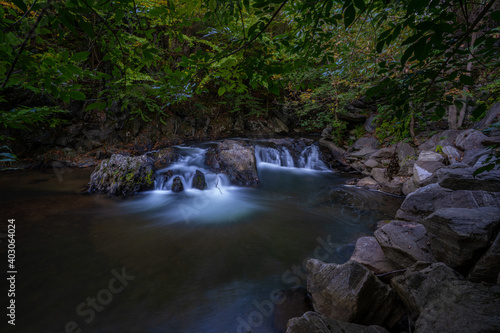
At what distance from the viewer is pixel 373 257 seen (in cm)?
329

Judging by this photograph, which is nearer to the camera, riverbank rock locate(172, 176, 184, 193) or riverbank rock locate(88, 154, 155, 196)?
riverbank rock locate(88, 154, 155, 196)

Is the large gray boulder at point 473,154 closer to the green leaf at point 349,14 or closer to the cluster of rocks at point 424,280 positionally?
the cluster of rocks at point 424,280

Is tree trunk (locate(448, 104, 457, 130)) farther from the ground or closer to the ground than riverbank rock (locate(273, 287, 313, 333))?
farther from the ground

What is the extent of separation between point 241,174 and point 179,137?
7.22m

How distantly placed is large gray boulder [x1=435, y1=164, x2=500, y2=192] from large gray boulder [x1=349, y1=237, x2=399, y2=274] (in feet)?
5.92

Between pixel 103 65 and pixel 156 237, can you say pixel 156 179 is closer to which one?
pixel 156 237

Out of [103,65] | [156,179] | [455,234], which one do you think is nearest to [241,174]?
[156,179]

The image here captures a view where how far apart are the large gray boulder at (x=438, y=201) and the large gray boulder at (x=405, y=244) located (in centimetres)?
56

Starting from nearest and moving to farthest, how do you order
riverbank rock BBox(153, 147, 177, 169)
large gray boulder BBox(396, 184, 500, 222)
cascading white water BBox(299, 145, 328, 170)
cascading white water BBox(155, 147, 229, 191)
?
large gray boulder BBox(396, 184, 500, 222)
cascading white water BBox(155, 147, 229, 191)
riverbank rock BBox(153, 147, 177, 169)
cascading white water BBox(299, 145, 328, 170)

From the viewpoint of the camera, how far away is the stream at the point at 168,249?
2.79m

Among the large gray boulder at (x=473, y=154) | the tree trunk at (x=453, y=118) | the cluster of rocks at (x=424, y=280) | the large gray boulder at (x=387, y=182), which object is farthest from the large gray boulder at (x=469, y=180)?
the tree trunk at (x=453, y=118)

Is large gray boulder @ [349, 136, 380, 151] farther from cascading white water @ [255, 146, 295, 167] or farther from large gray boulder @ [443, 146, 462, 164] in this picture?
large gray boulder @ [443, 146, 462, 164]

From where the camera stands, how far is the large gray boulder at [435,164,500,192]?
3.56 meters

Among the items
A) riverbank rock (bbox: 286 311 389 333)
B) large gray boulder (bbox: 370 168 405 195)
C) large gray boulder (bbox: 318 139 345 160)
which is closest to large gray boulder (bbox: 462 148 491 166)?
large gray boulder (bbox: 370 168 405 195)
